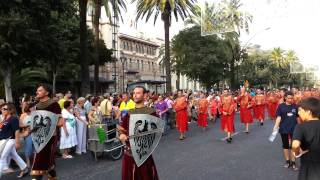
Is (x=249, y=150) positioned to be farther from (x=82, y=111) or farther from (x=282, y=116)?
(x=82, y=111)

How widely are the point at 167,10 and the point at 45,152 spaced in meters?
24.0

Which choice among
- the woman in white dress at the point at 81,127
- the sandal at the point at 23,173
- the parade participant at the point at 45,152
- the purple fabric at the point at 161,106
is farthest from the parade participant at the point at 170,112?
the parade participant at the point at 45,152

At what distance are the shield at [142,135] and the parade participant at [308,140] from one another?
1.83m

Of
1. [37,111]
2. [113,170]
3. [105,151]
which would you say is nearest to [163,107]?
[105,151]

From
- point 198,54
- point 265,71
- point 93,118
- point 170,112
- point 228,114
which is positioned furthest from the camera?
point 265,71

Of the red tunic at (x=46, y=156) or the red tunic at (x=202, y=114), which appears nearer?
the red tunic at (x=46, y=156)

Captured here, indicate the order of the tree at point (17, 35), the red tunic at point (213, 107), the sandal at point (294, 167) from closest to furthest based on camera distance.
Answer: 1. the sandal at point (294, 167)
2. the tree at point (17, 35)
3. the red tunic at point (213, 107)

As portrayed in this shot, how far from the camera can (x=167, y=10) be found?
30.5 metres

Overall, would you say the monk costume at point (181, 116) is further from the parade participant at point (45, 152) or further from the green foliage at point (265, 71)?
the green foliage at point (265, 71)

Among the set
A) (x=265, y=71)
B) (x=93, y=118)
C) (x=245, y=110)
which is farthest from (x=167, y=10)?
(x=265, y=71)

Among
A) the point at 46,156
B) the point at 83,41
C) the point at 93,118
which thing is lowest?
the point at 46,156

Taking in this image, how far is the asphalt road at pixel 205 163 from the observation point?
9.52m

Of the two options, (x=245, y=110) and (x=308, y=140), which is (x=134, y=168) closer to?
(x=308, y=140)

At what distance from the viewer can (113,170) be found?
10.4m
